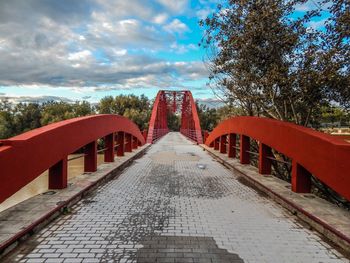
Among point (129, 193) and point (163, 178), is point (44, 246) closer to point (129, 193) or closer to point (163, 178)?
point (129, 193)

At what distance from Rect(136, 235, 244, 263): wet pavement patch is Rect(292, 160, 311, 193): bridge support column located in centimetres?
251

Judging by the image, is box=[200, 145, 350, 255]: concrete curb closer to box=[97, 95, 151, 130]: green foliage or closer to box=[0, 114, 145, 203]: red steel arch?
box=[0, 114, 145, 203]: red steel arch

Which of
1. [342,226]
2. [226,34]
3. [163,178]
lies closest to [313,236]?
[342,226]

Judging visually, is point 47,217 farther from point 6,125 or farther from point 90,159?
point 6,125

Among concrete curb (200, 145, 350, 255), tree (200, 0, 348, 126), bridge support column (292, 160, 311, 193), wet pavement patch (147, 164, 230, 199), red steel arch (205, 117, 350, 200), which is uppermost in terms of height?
tree (200, 0, 348, 126)

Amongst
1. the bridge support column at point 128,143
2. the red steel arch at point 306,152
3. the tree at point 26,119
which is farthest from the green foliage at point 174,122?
the red steel arch at point 306,152

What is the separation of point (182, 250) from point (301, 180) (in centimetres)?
308

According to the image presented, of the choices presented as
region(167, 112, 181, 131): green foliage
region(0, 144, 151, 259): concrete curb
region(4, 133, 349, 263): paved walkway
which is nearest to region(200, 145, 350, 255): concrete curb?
region(4, 133, 349, 263): paved walkway

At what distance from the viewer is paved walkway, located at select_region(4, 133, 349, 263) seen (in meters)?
3.25

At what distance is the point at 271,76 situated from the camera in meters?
Answer: 6.94

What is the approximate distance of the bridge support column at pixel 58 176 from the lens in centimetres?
564

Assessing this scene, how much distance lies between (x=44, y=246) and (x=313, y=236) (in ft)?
9.99

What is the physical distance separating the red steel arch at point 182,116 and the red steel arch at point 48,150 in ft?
46.5

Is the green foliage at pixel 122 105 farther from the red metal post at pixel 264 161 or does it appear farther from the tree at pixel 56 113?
the red metal post at pixel 264 161
